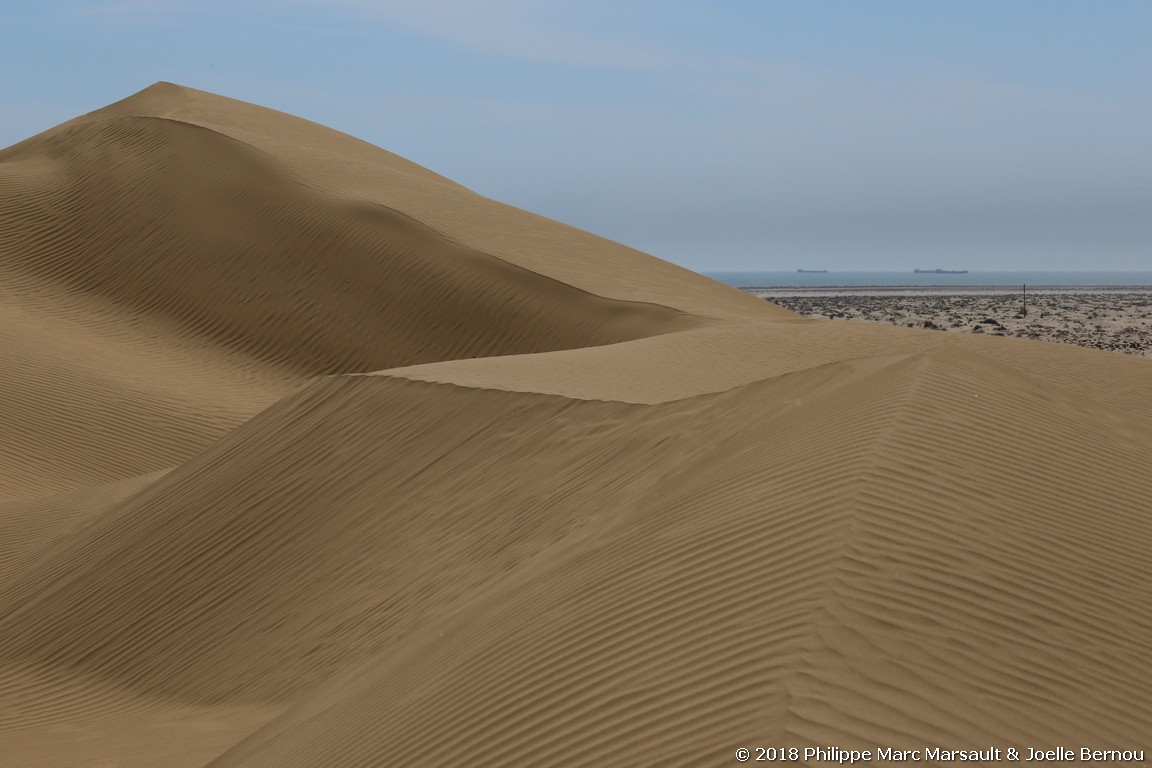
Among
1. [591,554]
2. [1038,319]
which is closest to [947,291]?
[1038,319]

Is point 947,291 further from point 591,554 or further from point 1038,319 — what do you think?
point 591,554

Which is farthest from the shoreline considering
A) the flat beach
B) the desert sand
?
the desert sand

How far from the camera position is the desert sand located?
16.3 ft

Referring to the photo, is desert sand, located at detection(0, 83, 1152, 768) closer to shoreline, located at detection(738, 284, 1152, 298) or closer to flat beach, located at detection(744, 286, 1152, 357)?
flat beach, located at detection(744, 286, 1152, 357)

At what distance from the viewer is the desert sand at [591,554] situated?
16.3ft

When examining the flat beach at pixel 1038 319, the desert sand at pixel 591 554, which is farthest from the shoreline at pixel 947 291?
the desert sand at pixel 591 554

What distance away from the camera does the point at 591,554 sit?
274 inches

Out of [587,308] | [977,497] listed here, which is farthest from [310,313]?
[977,497]

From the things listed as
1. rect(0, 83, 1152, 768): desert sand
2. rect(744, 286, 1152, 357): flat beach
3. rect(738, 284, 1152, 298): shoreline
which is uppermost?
rect(738, 284, 1152, 298): shoreline

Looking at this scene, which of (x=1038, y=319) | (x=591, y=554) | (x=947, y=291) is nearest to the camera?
(x=591, y=554)

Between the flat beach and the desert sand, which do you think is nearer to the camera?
the desert sand

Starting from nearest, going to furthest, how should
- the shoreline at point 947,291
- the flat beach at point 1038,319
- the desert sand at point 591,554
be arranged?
the desert sand at point 591,554
the flat beach at point 1038,319
the shoreline at point 947,291

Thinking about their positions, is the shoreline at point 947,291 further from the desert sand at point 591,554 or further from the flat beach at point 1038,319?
the desert sand at point 591,554

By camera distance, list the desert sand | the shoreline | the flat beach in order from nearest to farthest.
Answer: the desert sand → the flat beach → the shoreline
